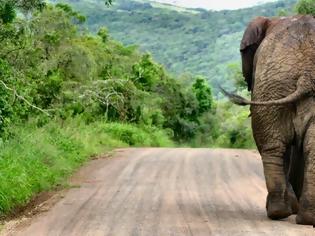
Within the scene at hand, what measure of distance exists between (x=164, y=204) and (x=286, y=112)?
2567 mm

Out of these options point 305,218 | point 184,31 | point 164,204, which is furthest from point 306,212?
point 184,31

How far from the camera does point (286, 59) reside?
28.8ft

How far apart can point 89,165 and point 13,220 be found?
8597 mm

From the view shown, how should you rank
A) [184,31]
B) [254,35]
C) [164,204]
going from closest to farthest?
[254,35]
[164,204]
[184,31]

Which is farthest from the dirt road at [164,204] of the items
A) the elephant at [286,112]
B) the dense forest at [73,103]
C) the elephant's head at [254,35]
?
the elephant's head at [254,35]

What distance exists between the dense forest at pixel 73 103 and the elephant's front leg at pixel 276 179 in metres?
3.66

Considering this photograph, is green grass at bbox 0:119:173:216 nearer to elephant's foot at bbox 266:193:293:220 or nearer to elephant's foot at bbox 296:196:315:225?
elephant's foot at bbox 266:193:293:220

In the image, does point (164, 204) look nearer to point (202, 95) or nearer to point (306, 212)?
point (306, 212)

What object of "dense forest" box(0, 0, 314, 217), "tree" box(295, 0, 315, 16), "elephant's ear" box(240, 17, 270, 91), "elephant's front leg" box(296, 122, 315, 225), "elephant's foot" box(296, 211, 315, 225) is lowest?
"dense forest" box(0, 0, 314, 217)

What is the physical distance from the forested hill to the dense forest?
53.0 meters

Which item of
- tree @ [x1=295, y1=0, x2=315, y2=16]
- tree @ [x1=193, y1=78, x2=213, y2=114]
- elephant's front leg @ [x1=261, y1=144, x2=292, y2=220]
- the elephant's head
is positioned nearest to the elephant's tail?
elephant's front leg @ [x1=261, y1=144, x2=292, y2=220]

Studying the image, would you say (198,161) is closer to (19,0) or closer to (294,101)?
(19,0)

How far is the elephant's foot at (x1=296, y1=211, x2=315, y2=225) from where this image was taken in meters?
8.20

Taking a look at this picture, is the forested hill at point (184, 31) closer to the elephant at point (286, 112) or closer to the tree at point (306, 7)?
the tree at point (306, 7)
